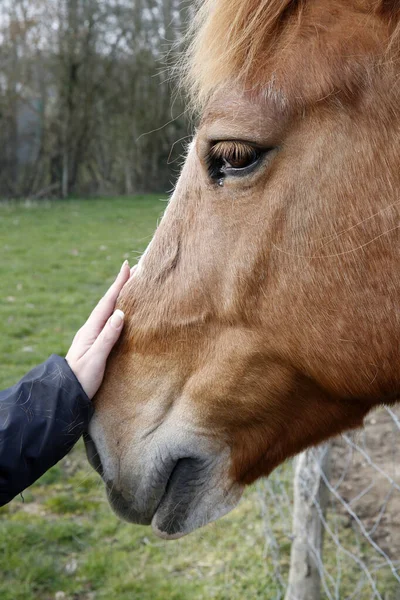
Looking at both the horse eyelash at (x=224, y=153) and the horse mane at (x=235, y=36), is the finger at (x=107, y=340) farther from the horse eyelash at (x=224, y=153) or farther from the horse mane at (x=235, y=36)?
the horse mane at (x=235, y=36)

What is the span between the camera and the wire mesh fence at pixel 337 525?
280 cm

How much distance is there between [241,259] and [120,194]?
56.4 feet

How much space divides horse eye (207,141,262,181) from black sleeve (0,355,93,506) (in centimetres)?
69

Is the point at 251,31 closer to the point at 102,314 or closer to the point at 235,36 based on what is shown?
the point at 235,36

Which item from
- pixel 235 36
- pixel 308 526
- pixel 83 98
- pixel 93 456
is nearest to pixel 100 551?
pixel 308 526

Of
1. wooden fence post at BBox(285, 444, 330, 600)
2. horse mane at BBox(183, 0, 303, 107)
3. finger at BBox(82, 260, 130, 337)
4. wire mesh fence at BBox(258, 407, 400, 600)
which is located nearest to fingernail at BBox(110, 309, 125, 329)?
finger at BBox(82, 260, 130, 337)

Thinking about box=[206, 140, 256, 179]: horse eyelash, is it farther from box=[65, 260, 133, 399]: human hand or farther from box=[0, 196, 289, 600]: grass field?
box=[0, 196, 289, 600]: grass field

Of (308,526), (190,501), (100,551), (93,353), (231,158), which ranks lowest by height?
(100,551)

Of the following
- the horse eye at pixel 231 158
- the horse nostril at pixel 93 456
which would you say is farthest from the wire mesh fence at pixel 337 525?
the horse eye at pixel 231 158

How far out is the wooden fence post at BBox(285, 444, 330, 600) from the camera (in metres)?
2.79

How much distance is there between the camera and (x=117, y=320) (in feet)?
5.50

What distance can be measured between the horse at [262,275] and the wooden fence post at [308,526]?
1.23 metres

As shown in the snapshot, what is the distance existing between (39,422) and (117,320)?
1.23 feet

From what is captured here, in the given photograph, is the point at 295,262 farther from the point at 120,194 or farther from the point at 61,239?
the point at 120,194
